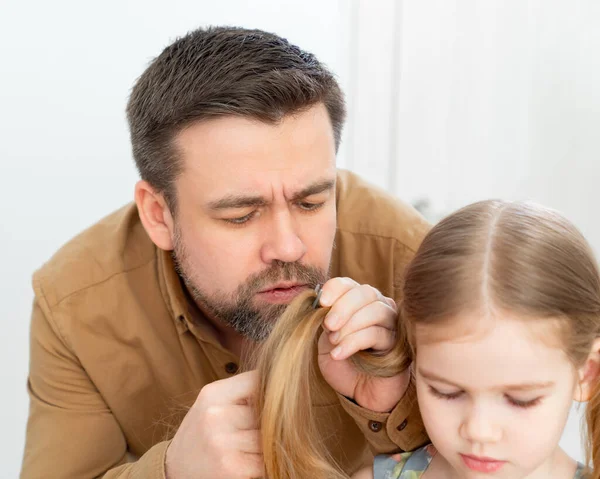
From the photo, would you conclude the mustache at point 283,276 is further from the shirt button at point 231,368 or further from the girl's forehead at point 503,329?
the girl's forehead at point 503,329

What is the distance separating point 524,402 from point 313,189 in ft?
1.76

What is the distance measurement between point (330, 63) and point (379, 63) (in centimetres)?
15

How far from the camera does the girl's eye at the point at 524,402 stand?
3.37 feet

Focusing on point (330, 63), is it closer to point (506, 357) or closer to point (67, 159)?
point (67, 159)

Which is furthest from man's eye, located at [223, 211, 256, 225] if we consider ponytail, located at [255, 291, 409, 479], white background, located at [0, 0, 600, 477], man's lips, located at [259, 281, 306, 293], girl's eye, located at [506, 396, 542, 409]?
white background, located at [0, 0, 600, 477]

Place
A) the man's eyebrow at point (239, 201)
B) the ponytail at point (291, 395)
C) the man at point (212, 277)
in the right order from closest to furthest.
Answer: the ponytail at point (291, 395) < the man at point (212, 277) < the man's eyebrow at point (239, 201)

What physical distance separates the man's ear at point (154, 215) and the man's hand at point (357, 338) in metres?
0.44

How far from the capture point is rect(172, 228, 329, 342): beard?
1422mm

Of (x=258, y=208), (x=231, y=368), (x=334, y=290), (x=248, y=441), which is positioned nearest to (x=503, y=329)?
(x=334, y=290)

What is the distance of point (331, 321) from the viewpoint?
3.87 feet

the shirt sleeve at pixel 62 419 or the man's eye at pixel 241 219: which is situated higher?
the man's eye at pixel 241 219

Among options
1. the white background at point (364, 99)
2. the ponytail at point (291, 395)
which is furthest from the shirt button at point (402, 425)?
the white background at point (364, 99)

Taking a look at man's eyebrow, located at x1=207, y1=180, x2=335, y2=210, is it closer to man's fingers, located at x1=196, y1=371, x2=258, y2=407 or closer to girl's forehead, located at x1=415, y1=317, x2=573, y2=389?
man's fingers, located at x1=196, y1=371, x2=258, y2=407

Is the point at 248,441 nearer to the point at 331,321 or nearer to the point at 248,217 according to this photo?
the point at 331,321
